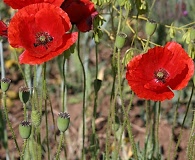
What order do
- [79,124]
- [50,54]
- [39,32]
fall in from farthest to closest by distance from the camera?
[79,124] → [39,32] → [50,54]

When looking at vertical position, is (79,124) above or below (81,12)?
below

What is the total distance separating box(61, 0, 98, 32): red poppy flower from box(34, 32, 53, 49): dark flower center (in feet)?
0.28

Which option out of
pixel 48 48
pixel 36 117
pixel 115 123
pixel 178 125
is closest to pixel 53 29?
pixel 48 48

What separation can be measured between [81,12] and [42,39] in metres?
0.13

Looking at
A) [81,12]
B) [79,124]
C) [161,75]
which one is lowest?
[79,124]

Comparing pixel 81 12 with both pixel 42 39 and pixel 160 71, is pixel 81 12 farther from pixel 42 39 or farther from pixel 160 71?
pixel 160 71

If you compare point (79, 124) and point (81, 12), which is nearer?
point (81, 12)

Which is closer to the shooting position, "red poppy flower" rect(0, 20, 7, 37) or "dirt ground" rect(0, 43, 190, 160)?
"red poppy flower" rect(0, 20, 7, 37)

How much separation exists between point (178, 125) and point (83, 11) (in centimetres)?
139

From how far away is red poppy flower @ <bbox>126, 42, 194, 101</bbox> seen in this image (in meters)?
1.30

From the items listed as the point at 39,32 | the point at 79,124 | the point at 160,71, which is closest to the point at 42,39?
the point at 39,32

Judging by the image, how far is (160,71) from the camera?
1.36 meters

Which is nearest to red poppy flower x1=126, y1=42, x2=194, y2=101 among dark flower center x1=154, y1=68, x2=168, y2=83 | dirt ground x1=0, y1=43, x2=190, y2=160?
dark flower center x1=154, y1=68, x2=168, y2=83

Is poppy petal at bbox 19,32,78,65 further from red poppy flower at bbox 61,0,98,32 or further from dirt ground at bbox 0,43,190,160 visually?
dirt ground at bbox 0,43,190,160
